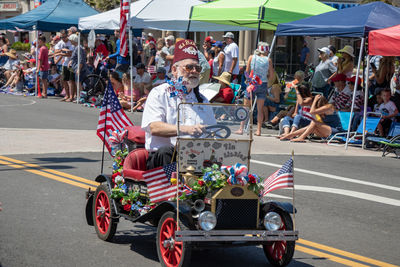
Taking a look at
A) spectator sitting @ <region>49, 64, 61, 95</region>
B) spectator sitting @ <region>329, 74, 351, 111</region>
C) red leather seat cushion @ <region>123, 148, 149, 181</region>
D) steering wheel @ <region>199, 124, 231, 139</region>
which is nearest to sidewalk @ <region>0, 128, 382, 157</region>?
spectator sitting @ <region>329, 74, 351, 111</region>

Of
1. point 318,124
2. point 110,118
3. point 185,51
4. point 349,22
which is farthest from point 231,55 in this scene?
point 185,51

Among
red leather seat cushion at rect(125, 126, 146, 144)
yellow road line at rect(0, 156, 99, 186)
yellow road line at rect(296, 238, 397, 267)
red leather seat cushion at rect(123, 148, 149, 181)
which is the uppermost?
red leather seat cushion at rect(125, 126, 146, 144)

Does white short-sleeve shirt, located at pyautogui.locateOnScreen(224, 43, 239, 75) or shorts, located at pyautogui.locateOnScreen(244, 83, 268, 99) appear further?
white short-sleeve shirt, located at pyautogui.locateOnScreen(224, 43, 239, 75)

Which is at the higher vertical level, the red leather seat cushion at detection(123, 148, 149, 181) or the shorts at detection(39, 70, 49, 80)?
the red leather seat cushion at detection(123, 148, 149, 181)

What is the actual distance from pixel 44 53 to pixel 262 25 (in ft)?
26.9

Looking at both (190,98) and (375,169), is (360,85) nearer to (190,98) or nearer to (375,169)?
(375,169)

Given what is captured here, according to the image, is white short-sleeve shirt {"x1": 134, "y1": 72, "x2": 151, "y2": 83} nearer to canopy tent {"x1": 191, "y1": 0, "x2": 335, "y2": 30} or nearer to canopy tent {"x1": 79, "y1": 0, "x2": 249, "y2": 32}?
canopy tent {"x1": 79, "y1": 0, "x2": 249, "y2": 32}

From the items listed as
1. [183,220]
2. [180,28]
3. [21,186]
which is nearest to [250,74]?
[180,28]

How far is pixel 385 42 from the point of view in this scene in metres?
13.1

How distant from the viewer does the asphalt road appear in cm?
590

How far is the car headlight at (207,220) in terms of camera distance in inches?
197

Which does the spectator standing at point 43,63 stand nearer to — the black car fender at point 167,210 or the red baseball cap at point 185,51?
the red baseball cap at point 185,51

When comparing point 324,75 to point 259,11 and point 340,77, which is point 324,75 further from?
point 259,11

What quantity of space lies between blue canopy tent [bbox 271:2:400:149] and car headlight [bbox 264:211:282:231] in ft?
30.7
